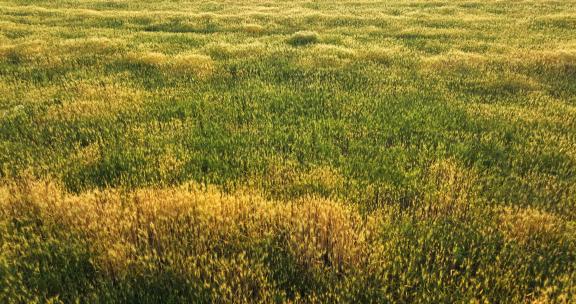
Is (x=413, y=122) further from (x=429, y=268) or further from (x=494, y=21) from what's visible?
(x=494, y=21)

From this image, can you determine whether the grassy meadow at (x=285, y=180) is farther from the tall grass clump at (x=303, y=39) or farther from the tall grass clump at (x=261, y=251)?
the tall grass clump at (x=303, y=39)

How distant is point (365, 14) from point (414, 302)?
23282 millimetres

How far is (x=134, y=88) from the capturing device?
879cm

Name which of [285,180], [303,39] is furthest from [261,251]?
[303,39]

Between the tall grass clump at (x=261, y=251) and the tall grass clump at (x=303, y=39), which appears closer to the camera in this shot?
the tall grass clump at (x=261, y=251)

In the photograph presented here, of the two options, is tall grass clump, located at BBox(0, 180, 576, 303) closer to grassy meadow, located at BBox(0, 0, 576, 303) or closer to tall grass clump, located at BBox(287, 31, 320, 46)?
grassy meadow, located at BBox(0, 0, 576, 303)

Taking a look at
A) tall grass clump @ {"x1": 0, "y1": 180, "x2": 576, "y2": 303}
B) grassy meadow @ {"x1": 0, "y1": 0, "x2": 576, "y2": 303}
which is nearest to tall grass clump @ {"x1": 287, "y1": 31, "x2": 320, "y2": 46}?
grassy meadow @ {"x1": 0, "y1": 0, "x2": 576, "y2": 303}

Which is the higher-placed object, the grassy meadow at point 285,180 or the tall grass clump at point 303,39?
the tall grass clump at point 303,39

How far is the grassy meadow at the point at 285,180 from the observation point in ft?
11.3

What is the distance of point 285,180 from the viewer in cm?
503

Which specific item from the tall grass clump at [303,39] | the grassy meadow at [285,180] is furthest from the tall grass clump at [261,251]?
the tall grass clump at [303,39]

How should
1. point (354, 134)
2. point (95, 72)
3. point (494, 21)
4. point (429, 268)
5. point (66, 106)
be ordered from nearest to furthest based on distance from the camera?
1. point (429, 268)
2. point (354, 134)
3. point (66, 106)
4. point (95, 72)
5. point (494, 21)

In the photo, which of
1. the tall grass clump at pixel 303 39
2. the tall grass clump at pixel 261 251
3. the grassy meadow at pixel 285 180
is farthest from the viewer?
the tall grass clump at pixel 303 39

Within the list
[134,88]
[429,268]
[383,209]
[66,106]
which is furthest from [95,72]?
[429,268]
